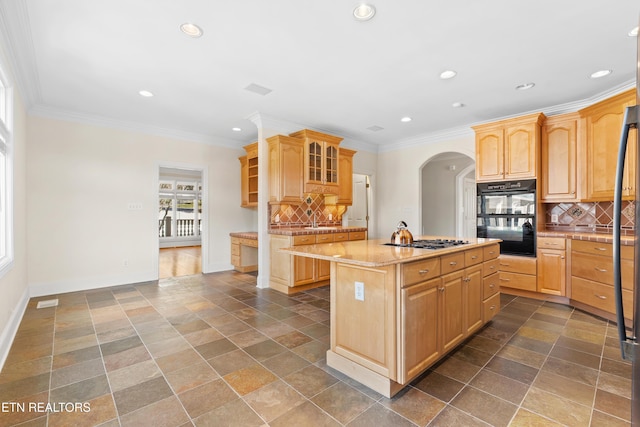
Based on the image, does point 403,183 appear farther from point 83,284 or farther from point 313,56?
point 83,284

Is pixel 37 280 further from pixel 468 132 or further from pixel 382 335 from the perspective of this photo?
pixel 468 132

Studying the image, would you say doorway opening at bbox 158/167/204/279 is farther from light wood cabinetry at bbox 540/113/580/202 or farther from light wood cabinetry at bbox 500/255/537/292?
light wood cabinetry at bbox 540/113/580/202

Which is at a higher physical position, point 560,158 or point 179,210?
point 560,158

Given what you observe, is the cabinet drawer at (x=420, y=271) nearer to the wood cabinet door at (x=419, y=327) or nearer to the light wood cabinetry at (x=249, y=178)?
the wood cabinet door at (x=419, y=327)

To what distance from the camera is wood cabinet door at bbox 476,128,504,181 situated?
433 centimetres

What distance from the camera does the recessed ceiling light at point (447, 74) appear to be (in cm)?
321

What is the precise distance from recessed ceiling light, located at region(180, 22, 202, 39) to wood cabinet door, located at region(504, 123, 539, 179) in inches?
159

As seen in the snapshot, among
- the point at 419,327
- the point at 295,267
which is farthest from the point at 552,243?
the point at 295,267

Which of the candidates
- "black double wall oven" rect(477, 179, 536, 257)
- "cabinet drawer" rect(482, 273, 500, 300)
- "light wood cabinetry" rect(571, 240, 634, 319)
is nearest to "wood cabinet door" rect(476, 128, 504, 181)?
"black double wall oven" rect(477, 179, 536, 257)

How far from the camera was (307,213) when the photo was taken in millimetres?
5680

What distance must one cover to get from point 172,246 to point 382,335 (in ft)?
32.5

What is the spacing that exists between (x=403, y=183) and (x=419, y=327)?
4489mm

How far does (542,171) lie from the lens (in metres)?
4.16

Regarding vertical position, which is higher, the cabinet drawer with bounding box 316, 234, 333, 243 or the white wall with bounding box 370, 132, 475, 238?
the white wall with bounding box 370, 132, 475, 238
